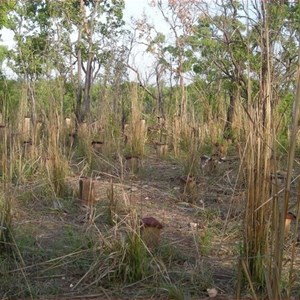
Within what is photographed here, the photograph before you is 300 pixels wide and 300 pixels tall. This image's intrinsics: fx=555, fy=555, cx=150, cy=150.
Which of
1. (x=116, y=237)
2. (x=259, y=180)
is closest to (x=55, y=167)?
(x=116, y=237)

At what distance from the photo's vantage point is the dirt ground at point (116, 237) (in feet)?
6.77

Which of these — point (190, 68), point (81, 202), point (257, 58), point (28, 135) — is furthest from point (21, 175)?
point (190, 68)

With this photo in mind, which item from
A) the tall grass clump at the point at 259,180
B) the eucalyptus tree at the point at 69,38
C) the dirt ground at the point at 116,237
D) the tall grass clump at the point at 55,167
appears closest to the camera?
the tall grass clump at the point at 259,180

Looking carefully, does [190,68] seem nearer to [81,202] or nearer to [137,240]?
[81,202]

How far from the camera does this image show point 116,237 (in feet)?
7.55

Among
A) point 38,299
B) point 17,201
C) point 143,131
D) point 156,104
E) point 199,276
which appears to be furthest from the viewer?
point 156,104

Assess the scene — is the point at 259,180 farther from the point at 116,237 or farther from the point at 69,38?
the point at 69,38

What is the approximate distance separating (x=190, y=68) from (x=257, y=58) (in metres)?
2.07

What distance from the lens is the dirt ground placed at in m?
2.06

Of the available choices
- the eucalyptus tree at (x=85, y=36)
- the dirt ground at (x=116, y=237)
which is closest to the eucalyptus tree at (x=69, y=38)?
the eucalyptus tree at (x=85, y=36)

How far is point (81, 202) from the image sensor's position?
329 centimetres

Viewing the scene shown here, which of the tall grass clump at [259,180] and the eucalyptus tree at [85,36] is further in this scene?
the eucalyptus tree at [85,36]

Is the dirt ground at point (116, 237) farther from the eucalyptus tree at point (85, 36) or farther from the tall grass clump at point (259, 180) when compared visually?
the eucalyptus tree at point (85, 36)

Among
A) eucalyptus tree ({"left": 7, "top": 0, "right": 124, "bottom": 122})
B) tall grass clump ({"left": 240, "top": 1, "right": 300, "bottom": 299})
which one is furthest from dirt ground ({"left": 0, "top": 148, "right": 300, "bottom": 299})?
eucalyptus tree ({"left": 7, "top": 0, "right": 124, "bottom": 122})
